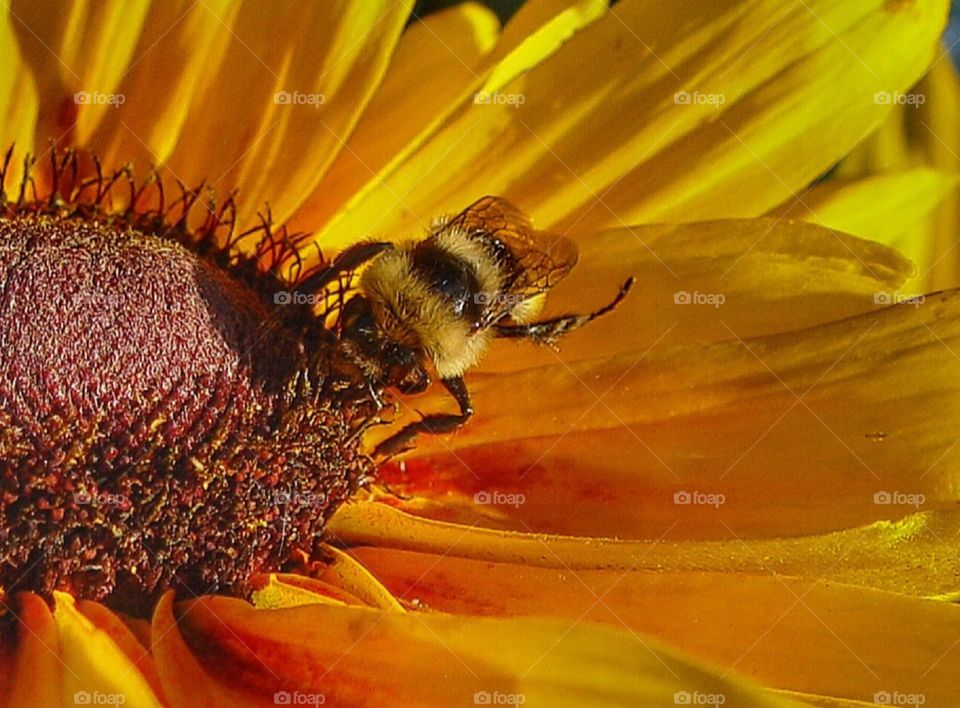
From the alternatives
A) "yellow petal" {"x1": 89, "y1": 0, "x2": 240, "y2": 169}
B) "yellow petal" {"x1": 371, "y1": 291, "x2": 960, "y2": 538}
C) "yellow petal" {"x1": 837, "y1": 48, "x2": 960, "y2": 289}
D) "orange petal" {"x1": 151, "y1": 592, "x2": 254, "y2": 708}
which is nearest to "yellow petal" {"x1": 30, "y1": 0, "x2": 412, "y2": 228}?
"yellow petal" {"x1": 89, "y1": 0, "x2": 240, "y2": 169}

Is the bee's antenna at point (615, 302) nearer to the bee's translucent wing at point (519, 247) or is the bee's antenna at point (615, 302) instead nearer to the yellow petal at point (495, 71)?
the bee's translucent wing at point (519, 247)

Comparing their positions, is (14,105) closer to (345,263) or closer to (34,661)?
(345,263)

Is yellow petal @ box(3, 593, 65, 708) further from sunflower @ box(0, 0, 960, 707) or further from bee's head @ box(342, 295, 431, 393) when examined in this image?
bee's head @ box(342, 295, 431, 393)

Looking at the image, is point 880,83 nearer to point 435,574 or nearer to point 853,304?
point 853,304

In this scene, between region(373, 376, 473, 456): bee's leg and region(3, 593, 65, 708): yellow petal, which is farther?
region(373, 376, 473, 456): bee's leg

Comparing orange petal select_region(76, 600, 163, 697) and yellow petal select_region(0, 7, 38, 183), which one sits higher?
yellow petal select_region(0, 7, 38, 183)

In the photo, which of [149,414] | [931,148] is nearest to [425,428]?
[149,414]

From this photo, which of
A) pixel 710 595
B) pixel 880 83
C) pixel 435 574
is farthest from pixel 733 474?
pixel 880 83

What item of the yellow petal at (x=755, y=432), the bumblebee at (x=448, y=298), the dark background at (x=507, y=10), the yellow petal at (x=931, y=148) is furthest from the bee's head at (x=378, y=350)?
A: the yellow petal at (x=931, y=148)
